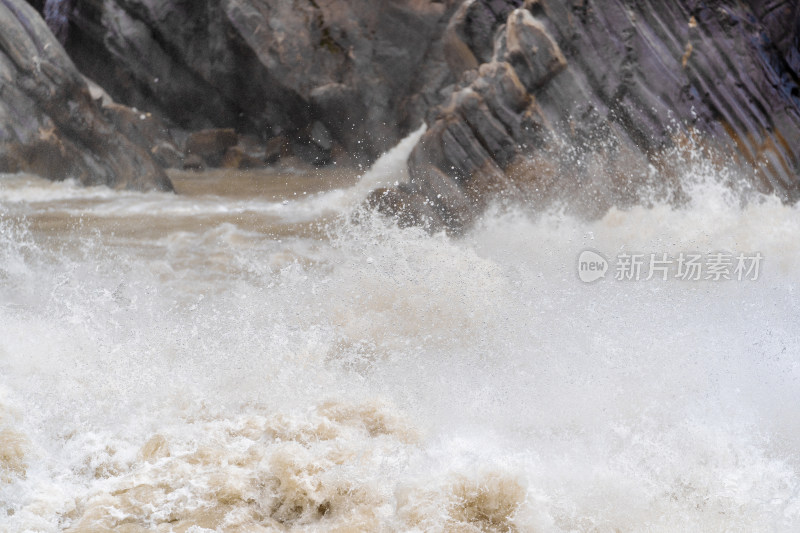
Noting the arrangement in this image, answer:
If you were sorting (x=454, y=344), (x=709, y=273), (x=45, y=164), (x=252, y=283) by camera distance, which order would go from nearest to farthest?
(x=454, y=344) < (x=709, y=273) < (x=252, y=283) < (x=45, y=164)

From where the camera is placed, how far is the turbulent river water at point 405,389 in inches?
103

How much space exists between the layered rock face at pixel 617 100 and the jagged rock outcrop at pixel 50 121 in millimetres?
4212

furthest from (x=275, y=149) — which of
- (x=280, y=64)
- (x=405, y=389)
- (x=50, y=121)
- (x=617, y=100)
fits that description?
(x=405, y=389)

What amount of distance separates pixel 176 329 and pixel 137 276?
1372 mm

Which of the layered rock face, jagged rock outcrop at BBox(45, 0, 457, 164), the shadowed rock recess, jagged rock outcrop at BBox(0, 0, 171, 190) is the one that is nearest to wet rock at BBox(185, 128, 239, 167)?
the shadowed rock recess

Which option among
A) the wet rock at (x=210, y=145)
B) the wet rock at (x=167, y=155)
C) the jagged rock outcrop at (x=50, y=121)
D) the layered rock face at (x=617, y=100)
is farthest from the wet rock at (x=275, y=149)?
the layered rock face at (x=617, y=100)

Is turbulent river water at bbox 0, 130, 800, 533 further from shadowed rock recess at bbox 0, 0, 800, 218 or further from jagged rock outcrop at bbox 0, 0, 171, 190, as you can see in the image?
jagged rock outcrop at bbox 0, 0, 171, 190

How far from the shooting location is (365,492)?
266 cm

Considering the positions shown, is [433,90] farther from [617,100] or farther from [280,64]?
[617,100]

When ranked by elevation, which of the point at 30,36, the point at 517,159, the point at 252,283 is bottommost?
the point at 252,283

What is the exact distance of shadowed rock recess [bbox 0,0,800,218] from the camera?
20.7 ft

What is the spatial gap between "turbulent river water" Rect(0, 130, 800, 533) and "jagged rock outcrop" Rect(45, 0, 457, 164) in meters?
4.86

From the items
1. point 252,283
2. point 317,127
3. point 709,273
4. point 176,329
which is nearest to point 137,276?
point 252,283

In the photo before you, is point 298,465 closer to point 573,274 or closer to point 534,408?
point 534,408
